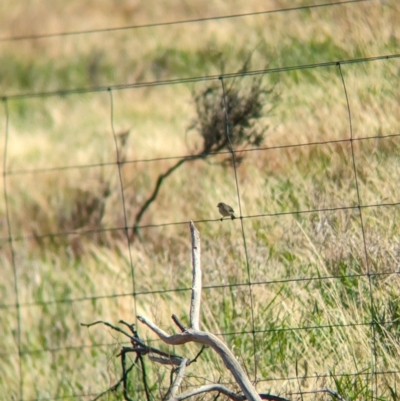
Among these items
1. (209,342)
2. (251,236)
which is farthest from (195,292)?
(251,236)

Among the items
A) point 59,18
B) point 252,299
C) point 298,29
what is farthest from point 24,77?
point 252,299

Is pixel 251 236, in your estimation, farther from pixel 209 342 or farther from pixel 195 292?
pixel 209 342

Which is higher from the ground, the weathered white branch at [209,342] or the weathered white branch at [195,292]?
the weathered white branch at [195,292]

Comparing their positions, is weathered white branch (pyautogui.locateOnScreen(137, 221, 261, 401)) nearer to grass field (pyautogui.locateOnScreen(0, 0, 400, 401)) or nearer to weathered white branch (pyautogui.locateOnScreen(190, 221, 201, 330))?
weathered white branch (pyautogui.locateOnScreen(190, 221, 201, 330))

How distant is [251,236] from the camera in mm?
4055

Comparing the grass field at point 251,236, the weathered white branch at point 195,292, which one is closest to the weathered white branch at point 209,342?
the weathered white branch at point 195,292

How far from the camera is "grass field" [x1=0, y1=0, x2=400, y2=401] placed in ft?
11.1

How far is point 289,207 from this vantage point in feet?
13.2

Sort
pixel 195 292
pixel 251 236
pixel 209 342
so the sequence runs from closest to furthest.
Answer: pixel 209 342 < pixel 195 292 < pixel 251 236

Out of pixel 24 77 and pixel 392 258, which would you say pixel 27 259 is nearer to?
pixel 392 258

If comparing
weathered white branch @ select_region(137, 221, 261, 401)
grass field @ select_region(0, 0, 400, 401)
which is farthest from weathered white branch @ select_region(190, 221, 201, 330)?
grass field @ select_region(0, 0, 400, 401)

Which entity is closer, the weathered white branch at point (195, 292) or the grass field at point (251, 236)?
the weathered white branch at point (195, 292)

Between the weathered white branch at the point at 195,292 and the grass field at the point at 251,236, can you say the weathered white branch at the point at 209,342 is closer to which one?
the weathered white branch at the point at 195,292

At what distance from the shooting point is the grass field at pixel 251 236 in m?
3.37
